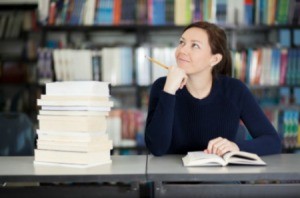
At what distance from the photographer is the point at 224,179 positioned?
1292mm

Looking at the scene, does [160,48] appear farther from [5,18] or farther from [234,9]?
[5,18]

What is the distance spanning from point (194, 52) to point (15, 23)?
3297 mm

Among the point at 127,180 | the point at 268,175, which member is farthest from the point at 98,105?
the point at 268,175

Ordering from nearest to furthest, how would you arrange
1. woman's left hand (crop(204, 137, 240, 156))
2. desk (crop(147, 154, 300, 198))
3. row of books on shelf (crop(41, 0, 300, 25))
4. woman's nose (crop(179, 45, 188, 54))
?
desk (crop(147, 154, 300, 198)), woman's left hand (crop(204, 137, 240, 156)), woman's nose (crop(179, 45, 188, 54)), row of books on shelf (crop(41, 0, 300, 25))

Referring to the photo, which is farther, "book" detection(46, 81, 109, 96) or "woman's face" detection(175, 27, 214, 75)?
"woman's face" detection(175, 27, 214, 75)

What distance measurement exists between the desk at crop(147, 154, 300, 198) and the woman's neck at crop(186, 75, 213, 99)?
526mm

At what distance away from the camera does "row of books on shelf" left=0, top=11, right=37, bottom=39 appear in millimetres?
4723

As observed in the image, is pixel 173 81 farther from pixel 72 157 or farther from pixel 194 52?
pixel 72 157

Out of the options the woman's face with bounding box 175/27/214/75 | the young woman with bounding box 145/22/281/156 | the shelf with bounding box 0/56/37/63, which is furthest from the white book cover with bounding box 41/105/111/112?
the shelf with bounding box 0/56/37/63

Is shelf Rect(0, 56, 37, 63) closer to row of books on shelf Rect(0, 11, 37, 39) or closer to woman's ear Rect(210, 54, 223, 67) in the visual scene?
row of books on shelf Rect(0, 11, 37, 39)

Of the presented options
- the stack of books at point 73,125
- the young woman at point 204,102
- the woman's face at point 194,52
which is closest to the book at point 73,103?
the stack of books at point 73,125

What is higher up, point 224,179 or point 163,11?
point 163,11

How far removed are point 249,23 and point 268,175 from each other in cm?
235

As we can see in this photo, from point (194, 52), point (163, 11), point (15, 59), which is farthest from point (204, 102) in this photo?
point (15, 59)
